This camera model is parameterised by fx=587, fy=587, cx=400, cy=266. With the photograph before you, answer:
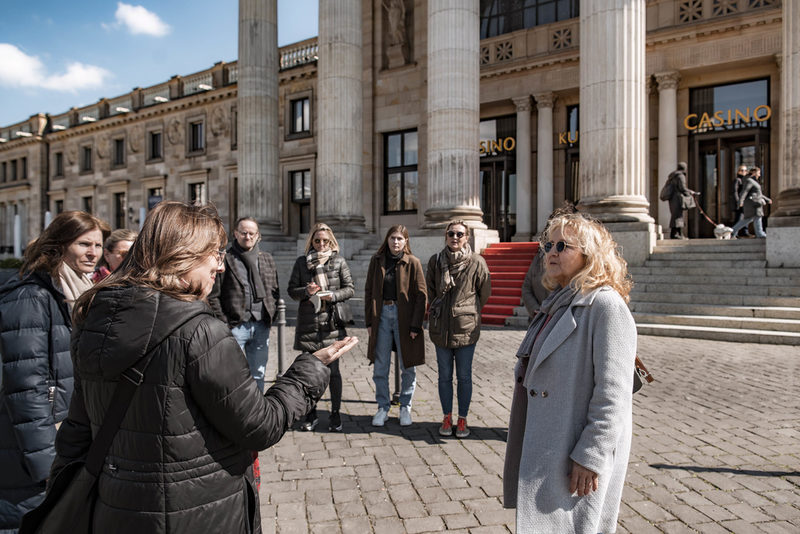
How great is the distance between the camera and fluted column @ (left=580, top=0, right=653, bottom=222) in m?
12.7

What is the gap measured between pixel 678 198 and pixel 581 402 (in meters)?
14.1

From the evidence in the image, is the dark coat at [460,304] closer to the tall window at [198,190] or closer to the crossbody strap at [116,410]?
the crossbody strap at [116,410]

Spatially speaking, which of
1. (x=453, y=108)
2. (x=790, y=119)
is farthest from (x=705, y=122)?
(x=453, y=108)

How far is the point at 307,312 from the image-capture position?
559cm

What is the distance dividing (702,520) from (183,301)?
11.2 ft

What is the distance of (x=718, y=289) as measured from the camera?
11195mm

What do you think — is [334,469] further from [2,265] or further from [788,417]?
[2,265]

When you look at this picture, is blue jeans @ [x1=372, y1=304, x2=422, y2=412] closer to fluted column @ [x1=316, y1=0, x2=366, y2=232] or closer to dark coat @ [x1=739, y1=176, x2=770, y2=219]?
dark coat @ [x1=739, y1=176, x2=770, y2=219]

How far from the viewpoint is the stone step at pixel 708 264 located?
11.5m

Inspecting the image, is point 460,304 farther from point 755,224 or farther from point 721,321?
point 755,224

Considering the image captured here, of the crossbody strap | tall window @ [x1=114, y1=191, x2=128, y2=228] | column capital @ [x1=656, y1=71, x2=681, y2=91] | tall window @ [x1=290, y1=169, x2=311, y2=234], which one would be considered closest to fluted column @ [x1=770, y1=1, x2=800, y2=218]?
column capital @ [x1=656, y1=71, x2=681, y2=91]

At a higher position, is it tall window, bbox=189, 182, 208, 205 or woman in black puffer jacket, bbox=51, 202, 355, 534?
tall window, bbox=189, 182, 208, 205

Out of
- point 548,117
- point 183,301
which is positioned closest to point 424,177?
point 548,117

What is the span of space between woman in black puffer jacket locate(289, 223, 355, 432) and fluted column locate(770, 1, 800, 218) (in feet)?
33.5
